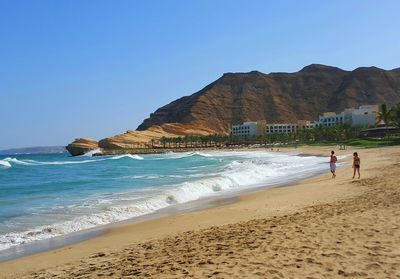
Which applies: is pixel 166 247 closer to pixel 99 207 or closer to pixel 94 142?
pixel 99 207

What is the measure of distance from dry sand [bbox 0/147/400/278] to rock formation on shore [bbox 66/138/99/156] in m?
139

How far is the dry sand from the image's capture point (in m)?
6.08

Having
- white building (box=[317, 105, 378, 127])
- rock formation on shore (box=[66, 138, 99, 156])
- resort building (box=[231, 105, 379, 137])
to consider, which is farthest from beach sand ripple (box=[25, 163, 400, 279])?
rock formation on shore (box=[66, 138, 99, 156])

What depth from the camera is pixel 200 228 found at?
34.8ft

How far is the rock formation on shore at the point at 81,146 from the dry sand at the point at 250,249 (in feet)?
455

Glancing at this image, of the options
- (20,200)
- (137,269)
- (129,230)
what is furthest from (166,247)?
(20,200)

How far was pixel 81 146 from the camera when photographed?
482 ft

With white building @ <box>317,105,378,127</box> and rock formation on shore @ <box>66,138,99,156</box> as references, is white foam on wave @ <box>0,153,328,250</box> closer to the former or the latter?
white building @ <box>317,105,378,127</box>

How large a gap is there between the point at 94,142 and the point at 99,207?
14061cm

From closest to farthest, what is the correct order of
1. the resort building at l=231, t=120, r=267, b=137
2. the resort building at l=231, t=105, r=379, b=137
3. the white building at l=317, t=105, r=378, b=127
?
the white building at l=317, t=105, r=378, b=127, the resort building at l=231, t=105, r=379, b=137, the resort building at l=231, t=120, r=267, b=137

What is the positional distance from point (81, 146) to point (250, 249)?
145164 millimetres

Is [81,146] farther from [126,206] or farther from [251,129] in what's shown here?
[126,206]

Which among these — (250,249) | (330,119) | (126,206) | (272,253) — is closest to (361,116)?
(330,119)

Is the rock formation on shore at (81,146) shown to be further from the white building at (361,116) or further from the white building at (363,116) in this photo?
the white building at (363,116)
